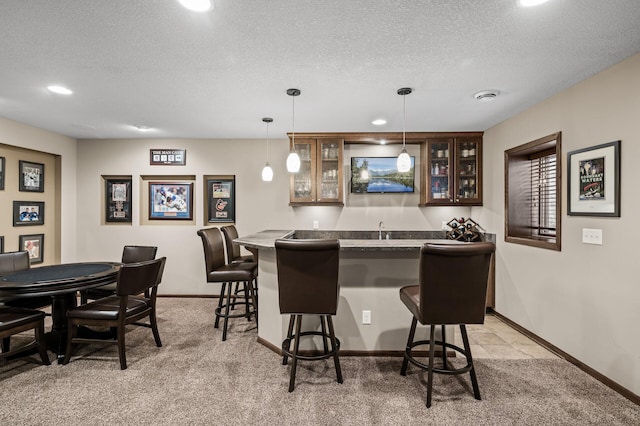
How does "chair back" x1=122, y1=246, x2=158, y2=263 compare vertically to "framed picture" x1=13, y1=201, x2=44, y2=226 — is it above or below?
below

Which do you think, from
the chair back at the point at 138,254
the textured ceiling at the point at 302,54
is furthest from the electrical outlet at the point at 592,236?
the chair back at the point at 138,254

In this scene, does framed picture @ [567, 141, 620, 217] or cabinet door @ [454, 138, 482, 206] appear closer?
framed picture @ [567, 141, 620, 217]

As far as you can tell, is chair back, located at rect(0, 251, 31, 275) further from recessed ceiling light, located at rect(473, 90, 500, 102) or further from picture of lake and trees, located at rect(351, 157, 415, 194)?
recessed ceiling light, located at rect(473, 90, 500, 102)

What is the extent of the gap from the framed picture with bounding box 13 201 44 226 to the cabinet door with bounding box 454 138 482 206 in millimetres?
5741

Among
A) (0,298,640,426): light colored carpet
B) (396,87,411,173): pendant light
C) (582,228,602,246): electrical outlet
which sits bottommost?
(0,298,640,426): light colored carpet

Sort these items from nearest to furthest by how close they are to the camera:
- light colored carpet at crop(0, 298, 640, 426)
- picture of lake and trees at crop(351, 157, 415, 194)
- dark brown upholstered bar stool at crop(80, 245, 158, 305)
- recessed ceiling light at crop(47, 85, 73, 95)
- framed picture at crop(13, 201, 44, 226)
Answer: light colored carpet at crop(0, 298, 640, 426) < recessed ceiling light at crop(47, 85, 73, 95) < dark brown upholstered bar stool at crop(80, 245, 158, 305) < framed picture at crop(13, 201, 44, 226) < picture of lake and trees at crop(351, 157, 415, 194)

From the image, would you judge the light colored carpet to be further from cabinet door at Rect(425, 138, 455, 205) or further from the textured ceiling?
the textured ceiling

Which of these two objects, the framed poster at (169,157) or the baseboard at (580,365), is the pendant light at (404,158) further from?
the framed poster at (169,157)

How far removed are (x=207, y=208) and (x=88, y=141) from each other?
6.82 feet

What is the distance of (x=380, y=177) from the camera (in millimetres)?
4609

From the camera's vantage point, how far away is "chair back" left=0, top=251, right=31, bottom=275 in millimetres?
3098

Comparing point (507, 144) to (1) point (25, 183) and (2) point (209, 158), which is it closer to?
(2) point (209, 158)

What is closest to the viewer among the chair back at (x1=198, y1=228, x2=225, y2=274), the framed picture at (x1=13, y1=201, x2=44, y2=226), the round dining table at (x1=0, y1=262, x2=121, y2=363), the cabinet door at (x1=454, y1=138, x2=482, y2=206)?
the round dining table at (x1=0, y1=262, x2=121, y2=363)

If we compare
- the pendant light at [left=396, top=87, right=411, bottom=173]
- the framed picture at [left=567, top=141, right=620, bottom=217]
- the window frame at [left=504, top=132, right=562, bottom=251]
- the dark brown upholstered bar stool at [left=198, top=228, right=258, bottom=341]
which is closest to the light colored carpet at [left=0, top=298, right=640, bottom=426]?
the dark brown upholstered bar stool at [left=198, top=228, right=258, bottom=341]
